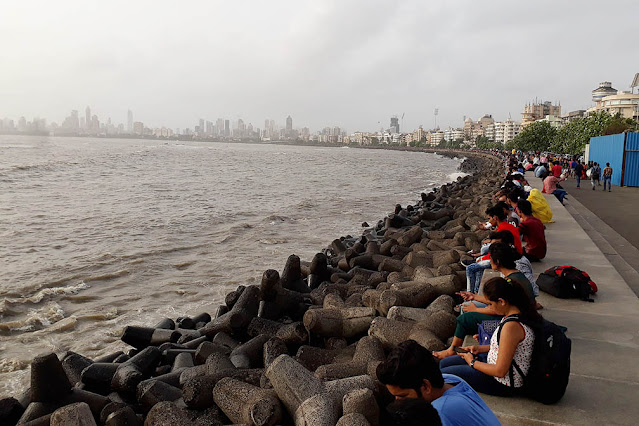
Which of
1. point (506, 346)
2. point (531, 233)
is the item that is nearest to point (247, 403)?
point (506, 346)

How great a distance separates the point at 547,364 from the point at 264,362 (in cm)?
269

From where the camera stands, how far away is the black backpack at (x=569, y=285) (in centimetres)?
589

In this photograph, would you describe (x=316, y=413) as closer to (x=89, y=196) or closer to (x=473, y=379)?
(x=473, y=379)

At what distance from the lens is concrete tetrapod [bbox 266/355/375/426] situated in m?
3.24

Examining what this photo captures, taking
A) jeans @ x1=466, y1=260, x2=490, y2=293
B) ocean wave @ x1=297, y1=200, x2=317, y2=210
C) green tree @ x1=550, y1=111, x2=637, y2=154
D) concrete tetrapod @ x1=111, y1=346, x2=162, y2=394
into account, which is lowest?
ocean wave @ x1=297, y1=200, x2=317, y2=210

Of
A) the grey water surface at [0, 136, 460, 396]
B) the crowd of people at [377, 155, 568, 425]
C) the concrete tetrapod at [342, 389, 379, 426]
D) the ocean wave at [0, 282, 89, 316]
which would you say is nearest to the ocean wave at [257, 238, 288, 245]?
the grey water surface at [0, 136, 460, 396]

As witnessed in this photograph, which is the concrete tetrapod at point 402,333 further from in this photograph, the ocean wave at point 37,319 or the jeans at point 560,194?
the jeans at point 560,194

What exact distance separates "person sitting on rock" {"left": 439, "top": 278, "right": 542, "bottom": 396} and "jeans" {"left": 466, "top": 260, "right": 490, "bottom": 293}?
241 cm

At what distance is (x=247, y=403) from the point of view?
3816 millimetres

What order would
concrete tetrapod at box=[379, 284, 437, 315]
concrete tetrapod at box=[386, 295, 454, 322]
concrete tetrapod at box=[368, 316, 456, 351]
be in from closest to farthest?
concrete tetrapod at box=[368, 316, 456, 351], concrete tetrapod at box=[386, 295, 454, 322], concrete tetrapod at box=[379, 284, 437, 315]

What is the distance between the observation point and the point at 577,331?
4926 mm

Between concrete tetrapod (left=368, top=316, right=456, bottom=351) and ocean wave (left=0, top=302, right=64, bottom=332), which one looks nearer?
concrete tetrapod (left=368, top=316, right=456, bottom=351)

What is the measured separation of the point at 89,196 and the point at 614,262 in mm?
22543

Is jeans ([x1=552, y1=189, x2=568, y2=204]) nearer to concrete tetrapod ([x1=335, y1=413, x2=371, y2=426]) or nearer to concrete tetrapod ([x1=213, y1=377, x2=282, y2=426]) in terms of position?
concrete tetrapod ([x1=213, y1=377, x2=282, y2=426])
